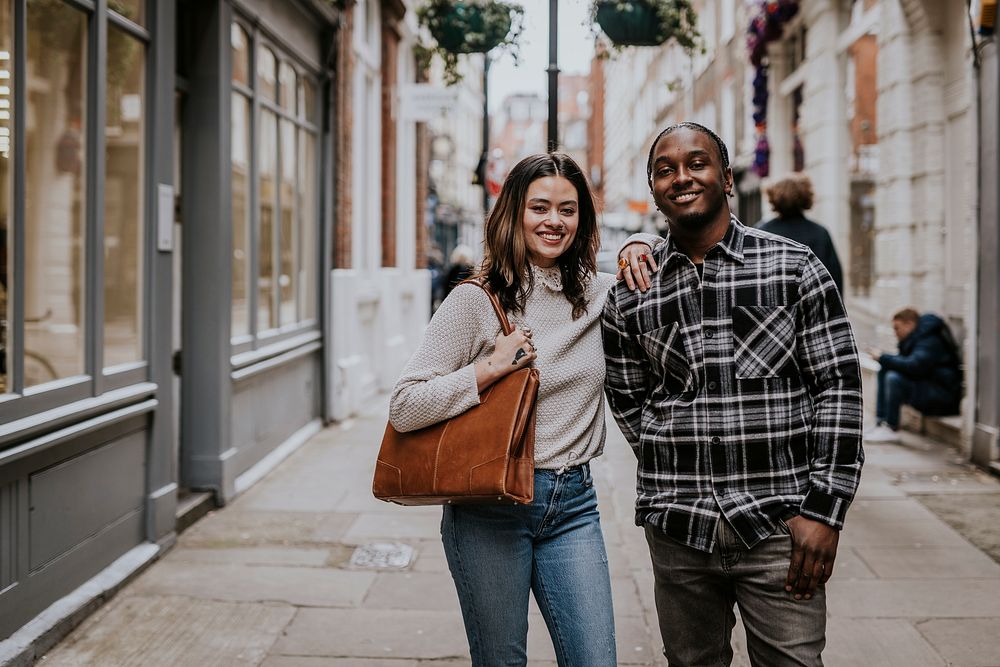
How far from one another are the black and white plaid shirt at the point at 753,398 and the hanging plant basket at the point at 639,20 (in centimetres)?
378

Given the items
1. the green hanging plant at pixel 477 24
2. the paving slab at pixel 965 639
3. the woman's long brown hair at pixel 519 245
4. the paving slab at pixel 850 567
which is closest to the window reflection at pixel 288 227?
the green hanging plant at pixel 477 24

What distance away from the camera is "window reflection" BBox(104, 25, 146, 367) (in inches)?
218

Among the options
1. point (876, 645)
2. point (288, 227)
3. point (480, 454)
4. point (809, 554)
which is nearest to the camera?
point (809, 554)

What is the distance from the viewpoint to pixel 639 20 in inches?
244

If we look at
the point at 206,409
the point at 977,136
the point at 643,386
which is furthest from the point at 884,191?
the point at 643,386

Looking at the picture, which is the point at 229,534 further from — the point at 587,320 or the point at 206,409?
the point at 587,320

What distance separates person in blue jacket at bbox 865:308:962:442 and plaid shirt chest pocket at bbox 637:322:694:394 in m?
6.94

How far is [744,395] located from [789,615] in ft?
1.72

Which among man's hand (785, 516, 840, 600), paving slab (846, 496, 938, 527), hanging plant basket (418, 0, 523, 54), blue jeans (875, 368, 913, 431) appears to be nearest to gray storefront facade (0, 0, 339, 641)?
hanging plant basket (418, 0, 523, 54)

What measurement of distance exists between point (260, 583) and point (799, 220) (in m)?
3.84

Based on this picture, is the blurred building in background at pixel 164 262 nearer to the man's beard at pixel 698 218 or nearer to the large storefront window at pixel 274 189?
the large storefront window at pixel 274 189

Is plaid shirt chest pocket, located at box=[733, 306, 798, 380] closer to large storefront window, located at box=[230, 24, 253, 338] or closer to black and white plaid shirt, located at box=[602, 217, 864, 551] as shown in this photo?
black and white plaid shirt, located at box=[602, 217, 864, 551]

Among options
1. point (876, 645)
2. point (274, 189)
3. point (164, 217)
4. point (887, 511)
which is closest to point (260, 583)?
point (164, 217)

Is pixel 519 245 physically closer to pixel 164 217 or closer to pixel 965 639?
pixel 965 639
